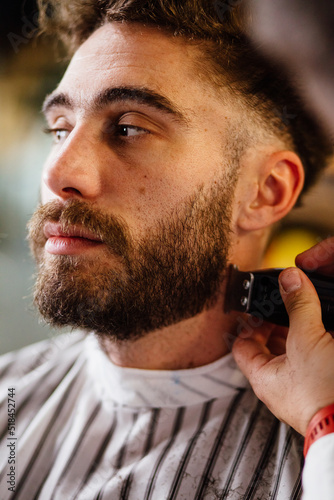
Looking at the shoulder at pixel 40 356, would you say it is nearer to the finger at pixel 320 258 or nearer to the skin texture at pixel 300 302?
the skin texture at pixel 300 302

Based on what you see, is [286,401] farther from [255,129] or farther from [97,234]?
[255,129]

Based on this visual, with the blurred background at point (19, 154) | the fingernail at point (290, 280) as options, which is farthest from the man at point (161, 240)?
the blurred background at point (19, 154)

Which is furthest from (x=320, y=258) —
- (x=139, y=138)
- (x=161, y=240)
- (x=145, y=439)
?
(x=145, y=439)

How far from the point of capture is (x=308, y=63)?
1.03 meters

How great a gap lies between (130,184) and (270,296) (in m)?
0.41

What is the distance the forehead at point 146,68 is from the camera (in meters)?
0.97

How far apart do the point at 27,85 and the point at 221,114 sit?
0.80 meters

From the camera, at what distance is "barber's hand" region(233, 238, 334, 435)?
2.48 ft

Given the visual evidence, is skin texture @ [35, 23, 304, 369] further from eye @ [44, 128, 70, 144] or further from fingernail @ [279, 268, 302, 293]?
fingernail @ [279, 268, 302, 293]

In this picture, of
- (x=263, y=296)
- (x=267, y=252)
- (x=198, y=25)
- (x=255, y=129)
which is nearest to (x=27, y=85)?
(x=198, y=25)

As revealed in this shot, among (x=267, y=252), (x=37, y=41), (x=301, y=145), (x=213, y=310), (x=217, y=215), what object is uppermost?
(x=37, y=41)

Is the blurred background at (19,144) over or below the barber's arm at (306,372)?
over

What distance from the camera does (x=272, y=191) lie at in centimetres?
113

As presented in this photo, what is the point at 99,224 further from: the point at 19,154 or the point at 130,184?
the point at 19,154
